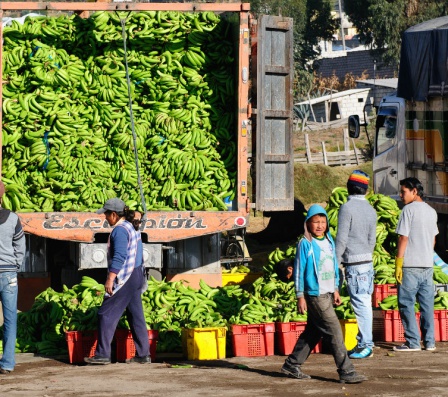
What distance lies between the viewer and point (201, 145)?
1352cm

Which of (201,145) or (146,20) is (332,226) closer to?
(201,145)

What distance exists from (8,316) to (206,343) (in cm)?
199

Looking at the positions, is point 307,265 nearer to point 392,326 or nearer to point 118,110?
point 392,326

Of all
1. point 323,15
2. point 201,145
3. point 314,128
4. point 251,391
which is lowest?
point 251,391

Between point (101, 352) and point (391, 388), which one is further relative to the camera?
point (101, 352)

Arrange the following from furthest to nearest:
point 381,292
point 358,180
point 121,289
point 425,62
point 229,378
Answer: point 425,62, point 381,292, point 358,180, point 121,289, point 229,378

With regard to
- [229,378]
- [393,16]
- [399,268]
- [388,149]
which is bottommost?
[229,378]

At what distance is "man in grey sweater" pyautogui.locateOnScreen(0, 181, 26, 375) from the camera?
10.3 meters

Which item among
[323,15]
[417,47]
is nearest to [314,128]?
[323,15]

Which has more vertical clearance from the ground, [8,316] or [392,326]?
[8,316]

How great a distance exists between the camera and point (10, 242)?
10352 mm

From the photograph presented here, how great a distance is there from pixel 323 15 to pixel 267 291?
5584 centimetres

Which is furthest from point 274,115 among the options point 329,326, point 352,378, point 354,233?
point 352,378

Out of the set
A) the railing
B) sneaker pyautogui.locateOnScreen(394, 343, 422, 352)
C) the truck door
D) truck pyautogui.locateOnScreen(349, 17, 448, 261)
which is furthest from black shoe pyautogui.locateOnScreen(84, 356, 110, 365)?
the railing
